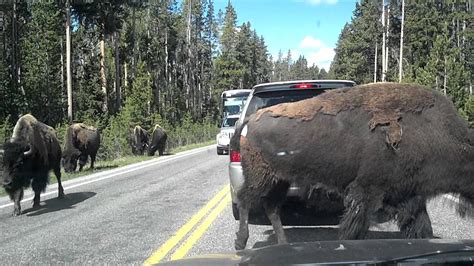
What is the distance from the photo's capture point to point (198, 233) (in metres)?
7.52

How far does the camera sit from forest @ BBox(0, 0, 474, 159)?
37.0 meters

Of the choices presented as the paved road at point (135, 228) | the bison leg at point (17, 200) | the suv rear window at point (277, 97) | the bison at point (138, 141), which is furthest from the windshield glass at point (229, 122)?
the suv rear window at point (277, 97)

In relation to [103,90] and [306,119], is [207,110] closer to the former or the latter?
[103,90]

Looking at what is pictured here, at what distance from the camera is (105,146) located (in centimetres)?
2748

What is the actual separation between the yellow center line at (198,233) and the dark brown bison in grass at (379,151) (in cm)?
184

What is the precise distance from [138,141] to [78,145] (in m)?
10.4

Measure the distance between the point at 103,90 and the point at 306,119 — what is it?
4019 cm

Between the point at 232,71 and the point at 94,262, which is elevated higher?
the point at 232,71

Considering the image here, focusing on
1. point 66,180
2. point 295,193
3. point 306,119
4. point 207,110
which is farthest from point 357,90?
point 207,110

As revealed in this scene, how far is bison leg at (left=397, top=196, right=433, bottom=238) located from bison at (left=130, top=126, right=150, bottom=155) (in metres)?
25.8

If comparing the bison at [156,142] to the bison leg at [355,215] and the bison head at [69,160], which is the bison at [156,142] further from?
the bison leg at [355,215]

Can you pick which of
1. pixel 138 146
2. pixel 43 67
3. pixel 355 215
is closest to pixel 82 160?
pixel 138 146

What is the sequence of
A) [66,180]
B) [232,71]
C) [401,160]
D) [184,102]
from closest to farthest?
[401,160] < [66,180] < [184,102] < [232,71]

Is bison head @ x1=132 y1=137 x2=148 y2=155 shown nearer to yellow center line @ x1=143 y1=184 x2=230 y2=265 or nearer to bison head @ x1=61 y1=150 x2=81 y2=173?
bison head @ x1=61 y1=150 x2=81 y2=173
